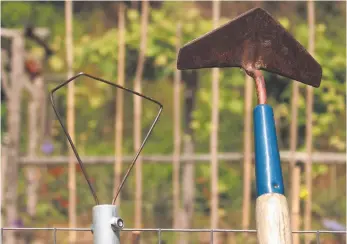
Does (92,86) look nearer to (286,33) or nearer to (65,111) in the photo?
(65,111)

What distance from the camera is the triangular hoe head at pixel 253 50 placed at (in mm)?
→ 1450

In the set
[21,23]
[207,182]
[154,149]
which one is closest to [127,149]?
[154,149]

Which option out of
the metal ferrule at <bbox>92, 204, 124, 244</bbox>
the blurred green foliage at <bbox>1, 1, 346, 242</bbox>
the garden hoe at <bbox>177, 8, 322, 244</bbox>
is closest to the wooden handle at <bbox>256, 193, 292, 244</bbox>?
the garden hoe at <bbox>177, 8, 322, 244</bbox>

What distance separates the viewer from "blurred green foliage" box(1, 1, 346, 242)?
5.26 m

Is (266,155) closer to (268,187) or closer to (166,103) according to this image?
(268,187)

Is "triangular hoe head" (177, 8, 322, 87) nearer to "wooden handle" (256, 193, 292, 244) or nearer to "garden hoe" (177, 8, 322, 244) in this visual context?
"garden hoe" (177, 8, 322, 244)

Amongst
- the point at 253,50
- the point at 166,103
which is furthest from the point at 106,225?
the point at 166,103

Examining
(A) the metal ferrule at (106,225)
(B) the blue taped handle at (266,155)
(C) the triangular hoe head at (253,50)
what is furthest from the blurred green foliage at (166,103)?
(A) the metal ferrule at (106,225)

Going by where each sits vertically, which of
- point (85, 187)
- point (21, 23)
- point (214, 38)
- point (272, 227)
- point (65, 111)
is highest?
point (21, 23)

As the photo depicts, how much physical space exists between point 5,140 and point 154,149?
116 cm

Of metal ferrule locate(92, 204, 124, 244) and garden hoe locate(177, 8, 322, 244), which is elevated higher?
garden hoe locate(177, 8, 322, 244)

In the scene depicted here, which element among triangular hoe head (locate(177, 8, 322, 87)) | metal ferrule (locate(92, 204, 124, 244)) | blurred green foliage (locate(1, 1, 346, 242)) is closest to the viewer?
metal ferrule (locate(92, 204, 124, 244))

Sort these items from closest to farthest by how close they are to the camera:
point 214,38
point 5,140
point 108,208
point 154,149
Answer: point 108,208
point 214,38
point 5,140
point 154,149

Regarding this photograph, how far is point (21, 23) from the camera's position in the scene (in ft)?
20.9
